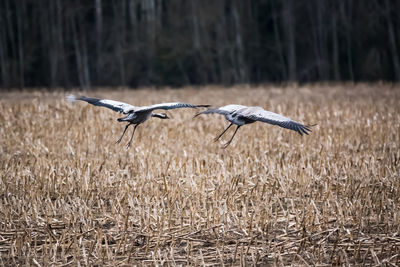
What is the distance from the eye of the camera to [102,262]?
159 inches

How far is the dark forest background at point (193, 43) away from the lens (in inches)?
1236

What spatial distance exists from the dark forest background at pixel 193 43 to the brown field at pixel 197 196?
22475 millimetres

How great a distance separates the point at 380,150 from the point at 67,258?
18.1 ft

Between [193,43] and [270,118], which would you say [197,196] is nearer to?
[270,118]

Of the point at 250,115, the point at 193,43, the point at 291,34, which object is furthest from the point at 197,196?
the point at 193,43

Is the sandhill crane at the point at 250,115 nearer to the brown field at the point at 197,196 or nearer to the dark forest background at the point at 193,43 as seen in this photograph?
the brown field at the point at 197,196

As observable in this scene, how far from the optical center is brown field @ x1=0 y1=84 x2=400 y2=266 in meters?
4.26

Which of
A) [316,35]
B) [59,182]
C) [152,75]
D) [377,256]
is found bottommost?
[377,256]

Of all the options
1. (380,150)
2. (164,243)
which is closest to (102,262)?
(164,243)

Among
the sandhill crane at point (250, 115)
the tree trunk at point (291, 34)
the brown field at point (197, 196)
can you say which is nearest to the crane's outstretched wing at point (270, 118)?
the sandhill crane at point (250, 115)

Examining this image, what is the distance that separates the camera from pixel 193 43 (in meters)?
34.1

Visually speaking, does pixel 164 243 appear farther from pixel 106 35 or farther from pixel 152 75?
pixel 106 35

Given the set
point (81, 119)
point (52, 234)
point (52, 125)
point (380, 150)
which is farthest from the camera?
point (81, 119)

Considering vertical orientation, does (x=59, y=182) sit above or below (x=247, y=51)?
below
